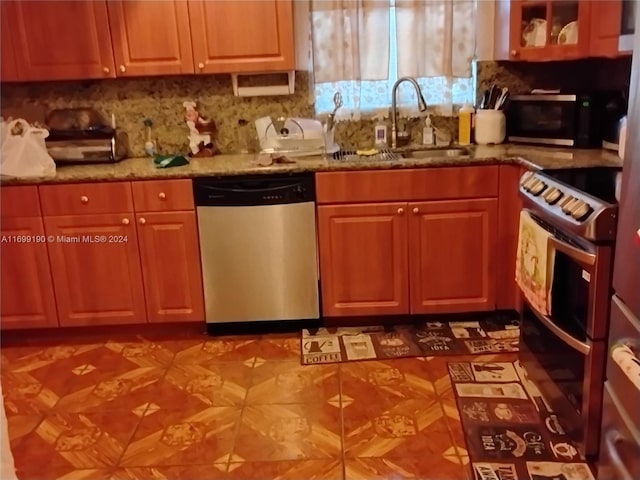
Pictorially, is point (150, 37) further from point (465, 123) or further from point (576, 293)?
point (576, 293)

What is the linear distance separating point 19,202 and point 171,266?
0.80 metres

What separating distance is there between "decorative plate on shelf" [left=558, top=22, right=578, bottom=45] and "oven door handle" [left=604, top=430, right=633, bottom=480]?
6.25ft

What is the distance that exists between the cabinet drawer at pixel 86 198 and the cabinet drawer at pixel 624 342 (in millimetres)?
2226

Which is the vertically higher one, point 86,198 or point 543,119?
point 543,119

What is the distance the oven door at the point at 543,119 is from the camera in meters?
3.12

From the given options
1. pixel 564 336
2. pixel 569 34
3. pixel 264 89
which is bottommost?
pixel 564 336

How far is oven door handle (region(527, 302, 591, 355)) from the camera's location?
2086 mm

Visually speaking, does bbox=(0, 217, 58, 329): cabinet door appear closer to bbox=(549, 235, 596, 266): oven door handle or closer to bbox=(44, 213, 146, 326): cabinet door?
bbox=(44, 213, 146, 326): cabinet door

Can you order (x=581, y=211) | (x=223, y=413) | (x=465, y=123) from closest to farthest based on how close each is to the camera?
(x=581, y=211) < (x=223, y=413) < (x=465, y=123)

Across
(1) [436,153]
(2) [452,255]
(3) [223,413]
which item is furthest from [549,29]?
(3) [223,413]

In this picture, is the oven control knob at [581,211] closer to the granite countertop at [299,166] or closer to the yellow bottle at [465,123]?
the granite countertop at [299,166]

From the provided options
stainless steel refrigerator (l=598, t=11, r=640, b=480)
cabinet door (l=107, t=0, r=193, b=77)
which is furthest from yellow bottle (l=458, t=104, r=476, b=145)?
stainless steel refrigerator (l=598, t=11, r=640, b=480)

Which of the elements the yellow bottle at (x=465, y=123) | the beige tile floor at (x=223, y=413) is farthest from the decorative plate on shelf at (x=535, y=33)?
the beige tile floor at (x=223, y=413)

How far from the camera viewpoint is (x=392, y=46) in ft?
11.3
